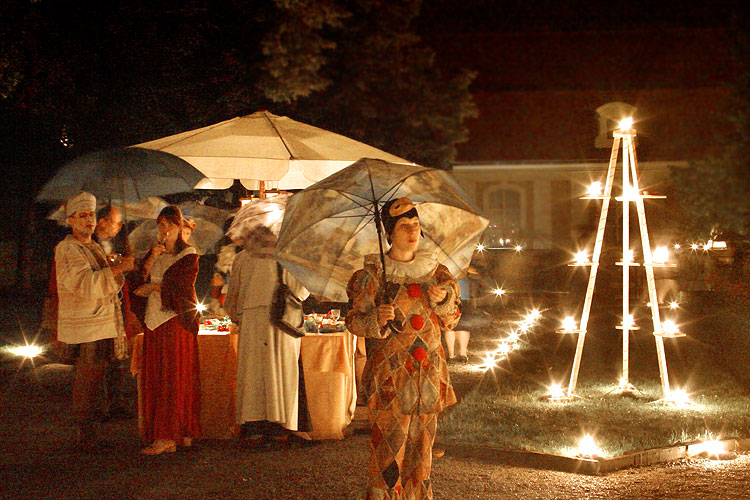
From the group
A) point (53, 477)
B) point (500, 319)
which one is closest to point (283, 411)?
point (53, 477)

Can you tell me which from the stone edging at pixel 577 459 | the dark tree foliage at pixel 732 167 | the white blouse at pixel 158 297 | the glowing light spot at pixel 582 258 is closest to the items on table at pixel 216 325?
the white blouse at pixel 158 297

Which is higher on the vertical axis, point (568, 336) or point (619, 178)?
point (619, 178)

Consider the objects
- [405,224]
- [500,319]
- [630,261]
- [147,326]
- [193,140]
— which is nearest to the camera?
[405,224]

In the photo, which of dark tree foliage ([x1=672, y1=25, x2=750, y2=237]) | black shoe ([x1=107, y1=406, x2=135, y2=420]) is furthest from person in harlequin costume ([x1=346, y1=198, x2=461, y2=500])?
black shoe ([x1=107, y1=406, x2=135, y2=420])

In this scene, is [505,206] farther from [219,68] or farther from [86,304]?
[86,304]

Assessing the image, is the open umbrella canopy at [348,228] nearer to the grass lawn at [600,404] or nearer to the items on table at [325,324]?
the grass lawn at [600,404]

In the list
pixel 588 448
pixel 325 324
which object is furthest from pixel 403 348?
pixel 325 324

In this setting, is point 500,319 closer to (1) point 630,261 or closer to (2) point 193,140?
(1) point 630,261

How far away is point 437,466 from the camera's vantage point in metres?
6.94

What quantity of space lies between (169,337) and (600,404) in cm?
438

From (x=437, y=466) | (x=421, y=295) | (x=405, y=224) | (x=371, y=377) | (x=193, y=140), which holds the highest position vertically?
(x=193, y=140)

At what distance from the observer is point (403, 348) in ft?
16.5

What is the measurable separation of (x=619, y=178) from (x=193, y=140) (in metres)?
5.13

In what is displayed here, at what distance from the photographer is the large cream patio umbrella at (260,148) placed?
821cm
